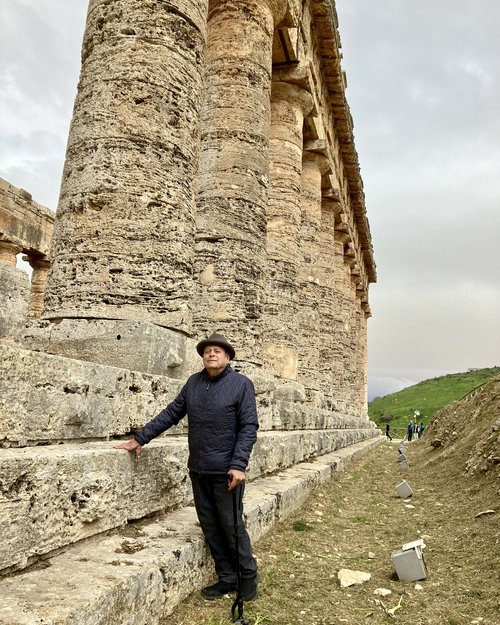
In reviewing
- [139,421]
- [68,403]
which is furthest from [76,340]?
[68,403]

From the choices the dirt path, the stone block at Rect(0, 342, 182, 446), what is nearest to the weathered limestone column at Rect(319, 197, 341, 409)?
the dirt path

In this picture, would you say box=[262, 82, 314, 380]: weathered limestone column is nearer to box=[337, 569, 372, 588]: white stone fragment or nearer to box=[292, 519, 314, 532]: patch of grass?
box=[292, 519, 314, 532]: patch of grass

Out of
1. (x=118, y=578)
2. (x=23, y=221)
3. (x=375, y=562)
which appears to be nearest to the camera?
(x=118, y=578)

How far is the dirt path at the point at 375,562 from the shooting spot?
3.32 m

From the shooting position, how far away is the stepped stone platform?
2229mm

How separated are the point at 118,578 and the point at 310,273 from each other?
41.1 feet

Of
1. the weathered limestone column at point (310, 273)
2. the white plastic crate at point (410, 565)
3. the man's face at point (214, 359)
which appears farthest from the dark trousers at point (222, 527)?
the weathered limestone column at point (310, 273)

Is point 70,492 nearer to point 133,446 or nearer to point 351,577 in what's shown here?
point 133,446

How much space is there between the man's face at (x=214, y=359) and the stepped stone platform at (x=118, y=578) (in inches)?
31.0

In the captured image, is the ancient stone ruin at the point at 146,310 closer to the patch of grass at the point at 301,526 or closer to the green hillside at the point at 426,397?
the patch of grass at the point at 301,526

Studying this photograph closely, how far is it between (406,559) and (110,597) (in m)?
2.38

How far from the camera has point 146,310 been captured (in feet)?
16.1

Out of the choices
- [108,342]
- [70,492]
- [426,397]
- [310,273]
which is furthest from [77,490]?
[426,397]

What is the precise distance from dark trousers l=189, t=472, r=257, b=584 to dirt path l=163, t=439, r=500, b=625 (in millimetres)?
201
